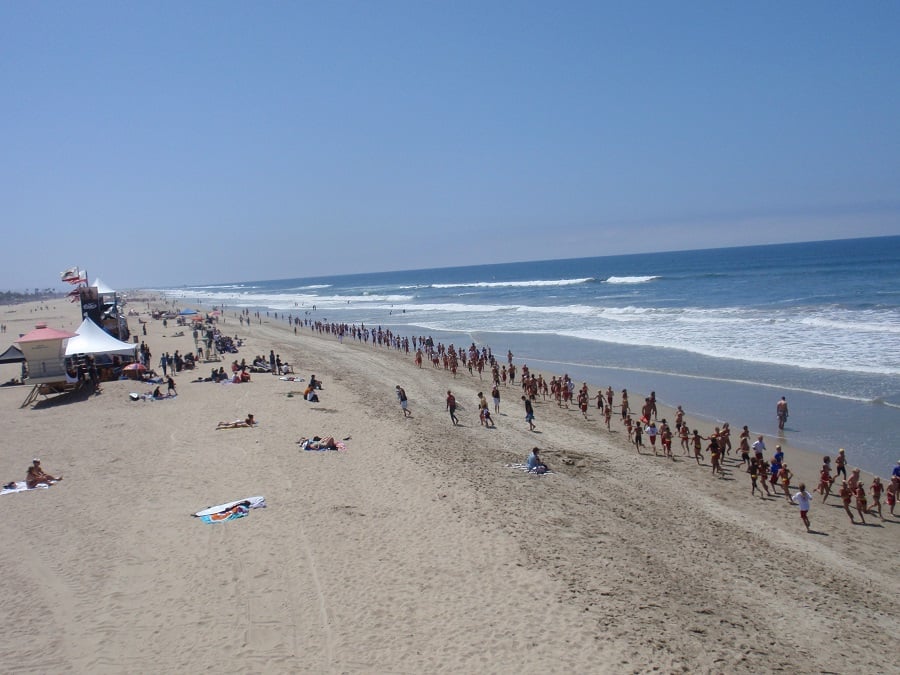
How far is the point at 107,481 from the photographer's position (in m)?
11.2

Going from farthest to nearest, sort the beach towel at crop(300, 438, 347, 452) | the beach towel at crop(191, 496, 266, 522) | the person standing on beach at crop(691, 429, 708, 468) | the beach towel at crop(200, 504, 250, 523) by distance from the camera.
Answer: the beach towel at crop(300, 438, 347, 452) < the person standing on beach at crop(691, 429, 708, 468) < the beach towel at crop(191, 496, 266, 522) < the beach towel at crop(200, 504, 250, 523)

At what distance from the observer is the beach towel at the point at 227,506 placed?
9.41 meters

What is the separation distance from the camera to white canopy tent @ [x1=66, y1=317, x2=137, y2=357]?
1975 cm

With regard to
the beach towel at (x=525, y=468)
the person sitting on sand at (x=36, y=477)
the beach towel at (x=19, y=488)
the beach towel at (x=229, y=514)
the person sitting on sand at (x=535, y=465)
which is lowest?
the beach towel at (x=525, y=468)

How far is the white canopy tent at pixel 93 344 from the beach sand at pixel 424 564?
656cm

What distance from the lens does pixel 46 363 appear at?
18844mm

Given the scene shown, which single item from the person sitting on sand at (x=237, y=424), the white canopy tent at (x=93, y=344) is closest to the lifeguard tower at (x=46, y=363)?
the white canopy tent at (x=93, y=344)

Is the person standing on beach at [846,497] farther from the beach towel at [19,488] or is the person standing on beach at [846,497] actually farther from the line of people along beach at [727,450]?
the beach towel at [19,488]

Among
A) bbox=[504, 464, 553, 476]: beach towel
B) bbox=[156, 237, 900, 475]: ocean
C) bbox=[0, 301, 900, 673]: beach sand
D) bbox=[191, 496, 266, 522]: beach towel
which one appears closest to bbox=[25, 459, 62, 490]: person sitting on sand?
bbox=[0, 301, 900, 673]: beach sand

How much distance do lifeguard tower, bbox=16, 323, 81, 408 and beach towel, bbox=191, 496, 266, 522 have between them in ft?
40.7

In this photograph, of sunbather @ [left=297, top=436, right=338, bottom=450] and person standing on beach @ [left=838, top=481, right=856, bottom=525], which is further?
sunbather @ [left=297, top=436, right=338, bottom=450]

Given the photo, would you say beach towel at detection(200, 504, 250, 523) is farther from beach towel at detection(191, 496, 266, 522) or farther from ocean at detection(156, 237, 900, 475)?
ocean at detection(156, 237, 900, 475)

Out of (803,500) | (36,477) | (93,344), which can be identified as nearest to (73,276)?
(93,344)

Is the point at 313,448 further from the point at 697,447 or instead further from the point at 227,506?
the point at 697,447
